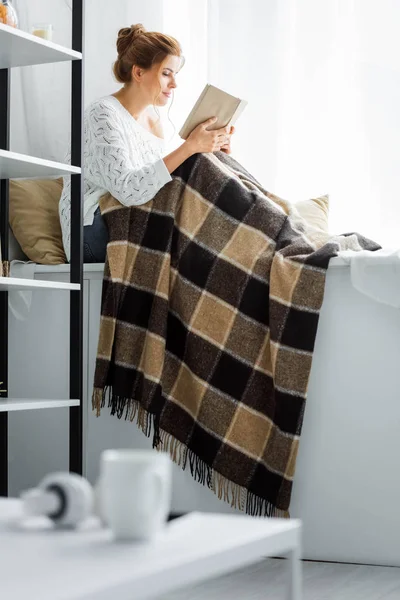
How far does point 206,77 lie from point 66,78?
1.71 feet

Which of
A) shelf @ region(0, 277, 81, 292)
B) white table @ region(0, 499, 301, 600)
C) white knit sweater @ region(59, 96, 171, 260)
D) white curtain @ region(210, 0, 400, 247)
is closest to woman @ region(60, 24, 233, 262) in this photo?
white knit sweater @ region(59, 96, 171, 260)

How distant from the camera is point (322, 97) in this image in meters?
2.98

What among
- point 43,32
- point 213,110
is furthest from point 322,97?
point 43,32

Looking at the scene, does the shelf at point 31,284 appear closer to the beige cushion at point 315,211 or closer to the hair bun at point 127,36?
the beige cushion at point 315,211

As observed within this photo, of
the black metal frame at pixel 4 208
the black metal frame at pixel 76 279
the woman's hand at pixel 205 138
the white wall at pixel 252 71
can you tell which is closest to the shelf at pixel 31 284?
the black metal frame at pixel 76 279

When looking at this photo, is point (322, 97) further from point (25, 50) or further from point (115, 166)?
point (25, 50)

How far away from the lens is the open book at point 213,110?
2461 mm

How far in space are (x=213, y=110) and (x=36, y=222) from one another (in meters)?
0.60

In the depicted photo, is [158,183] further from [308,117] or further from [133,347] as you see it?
[308,117]

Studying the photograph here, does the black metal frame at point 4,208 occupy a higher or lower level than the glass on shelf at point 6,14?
lower

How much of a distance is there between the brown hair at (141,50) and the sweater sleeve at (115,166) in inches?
8.6

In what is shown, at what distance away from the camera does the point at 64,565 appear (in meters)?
0.66

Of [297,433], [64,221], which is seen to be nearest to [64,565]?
[297,433]

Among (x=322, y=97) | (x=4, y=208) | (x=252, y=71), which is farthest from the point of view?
(x=252, y=71)
